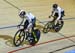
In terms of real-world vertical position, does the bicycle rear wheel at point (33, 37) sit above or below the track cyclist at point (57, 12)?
below

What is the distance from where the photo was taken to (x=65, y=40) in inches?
118

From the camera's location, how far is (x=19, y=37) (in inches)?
101

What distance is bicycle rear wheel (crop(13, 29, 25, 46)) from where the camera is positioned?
2.57 m

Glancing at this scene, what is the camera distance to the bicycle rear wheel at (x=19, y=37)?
2.57 metres

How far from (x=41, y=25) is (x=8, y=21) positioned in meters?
0.46

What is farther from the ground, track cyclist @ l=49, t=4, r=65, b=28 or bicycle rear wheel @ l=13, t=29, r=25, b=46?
track cyclist @ l=49, t=4, r=65, b=28

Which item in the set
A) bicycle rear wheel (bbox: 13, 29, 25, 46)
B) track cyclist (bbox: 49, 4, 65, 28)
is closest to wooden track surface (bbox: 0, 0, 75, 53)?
bicycle rear wheel (bbox: 13, 29, 25, 46)

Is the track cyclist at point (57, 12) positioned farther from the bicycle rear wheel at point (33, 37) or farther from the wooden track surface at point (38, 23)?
the bicycle rear wheel at point (33, 37)

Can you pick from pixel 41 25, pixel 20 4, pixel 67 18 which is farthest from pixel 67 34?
pixel 20 4

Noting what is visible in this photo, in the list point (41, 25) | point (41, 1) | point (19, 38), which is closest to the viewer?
point (19, 38)

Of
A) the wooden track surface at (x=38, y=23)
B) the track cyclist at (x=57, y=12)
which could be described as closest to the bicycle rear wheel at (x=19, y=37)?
the wooden track surface at (x=38, y=23)

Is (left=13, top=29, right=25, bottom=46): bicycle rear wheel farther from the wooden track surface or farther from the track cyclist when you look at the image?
the track cyclist

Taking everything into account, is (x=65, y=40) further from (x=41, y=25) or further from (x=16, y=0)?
(x=16, y=0)

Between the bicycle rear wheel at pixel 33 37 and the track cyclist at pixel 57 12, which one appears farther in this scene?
the track cyclist at pixel 57 12
